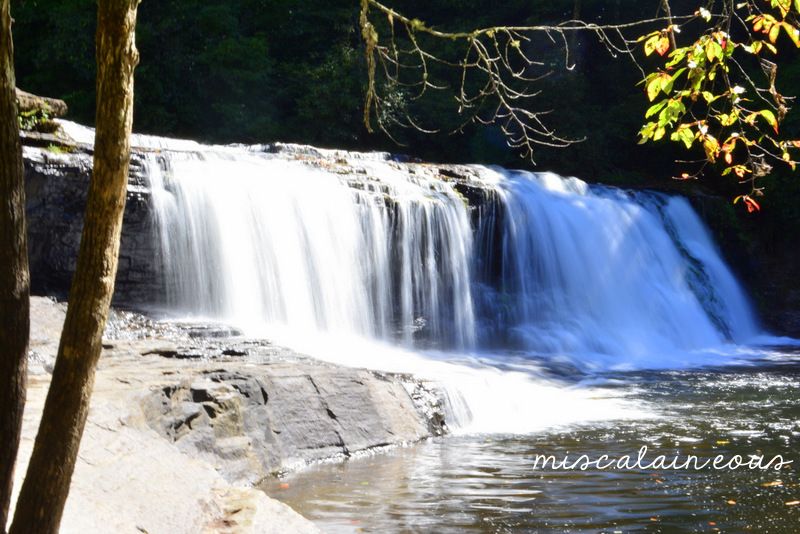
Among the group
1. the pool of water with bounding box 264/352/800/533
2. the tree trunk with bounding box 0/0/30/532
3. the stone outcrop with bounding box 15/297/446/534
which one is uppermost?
the tree trunk with bounding box 0/0/30/532

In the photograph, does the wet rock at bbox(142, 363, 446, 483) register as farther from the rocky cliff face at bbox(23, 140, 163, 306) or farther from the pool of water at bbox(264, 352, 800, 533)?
the rocky cliff face at bbox(23, 140, 163, 306)

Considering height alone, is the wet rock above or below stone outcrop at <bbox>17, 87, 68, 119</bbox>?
below

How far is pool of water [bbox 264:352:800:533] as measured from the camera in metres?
6.18

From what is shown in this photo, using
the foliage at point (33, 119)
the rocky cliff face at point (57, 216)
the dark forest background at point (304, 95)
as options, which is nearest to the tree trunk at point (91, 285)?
the rocky cliff face at point (57, 216)

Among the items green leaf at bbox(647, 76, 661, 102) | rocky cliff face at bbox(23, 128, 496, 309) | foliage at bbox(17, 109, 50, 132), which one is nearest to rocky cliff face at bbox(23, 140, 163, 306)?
rocky cliff face at bbox(23, 128, 496, 309)

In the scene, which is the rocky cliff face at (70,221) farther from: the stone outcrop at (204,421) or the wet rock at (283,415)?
the wet rock at (283,415)

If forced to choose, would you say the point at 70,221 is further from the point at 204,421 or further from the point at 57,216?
the point at 204,421

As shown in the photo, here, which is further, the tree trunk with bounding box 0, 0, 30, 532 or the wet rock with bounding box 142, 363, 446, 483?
the wet rock with bounding box 142, 363, 446, 483

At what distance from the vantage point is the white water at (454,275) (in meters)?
12.2

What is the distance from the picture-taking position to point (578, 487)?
281 inches

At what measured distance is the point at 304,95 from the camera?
84.7ft

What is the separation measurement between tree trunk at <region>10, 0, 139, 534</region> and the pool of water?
2.63 metres

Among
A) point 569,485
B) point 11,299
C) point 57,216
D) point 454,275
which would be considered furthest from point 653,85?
point 454,275

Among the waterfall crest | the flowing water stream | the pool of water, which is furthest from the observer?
the waterfall crest
